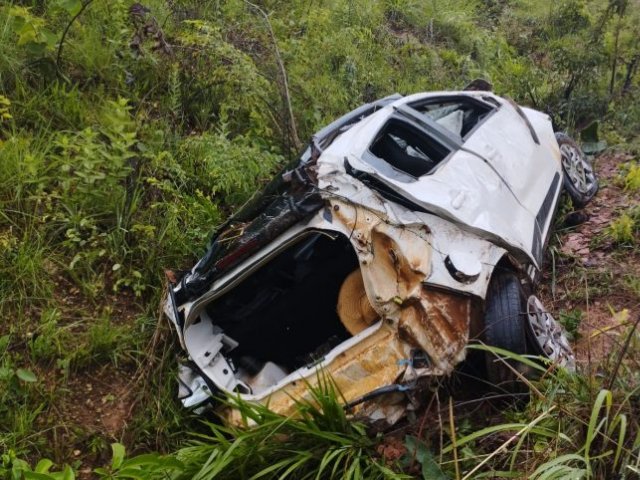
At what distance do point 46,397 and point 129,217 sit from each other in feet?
4.91

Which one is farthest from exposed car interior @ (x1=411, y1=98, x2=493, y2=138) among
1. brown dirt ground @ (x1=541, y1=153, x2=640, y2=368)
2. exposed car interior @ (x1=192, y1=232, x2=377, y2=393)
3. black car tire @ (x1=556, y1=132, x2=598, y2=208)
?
exposed car interior @ (x1=192, y1=232, x2=377, y2=393)

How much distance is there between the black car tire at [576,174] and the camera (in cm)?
556

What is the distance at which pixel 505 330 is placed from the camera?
3.28 m

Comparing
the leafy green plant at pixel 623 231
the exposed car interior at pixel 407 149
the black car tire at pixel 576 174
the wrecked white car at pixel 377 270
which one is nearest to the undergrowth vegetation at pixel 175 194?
the leafy green plant at pixel 623 231

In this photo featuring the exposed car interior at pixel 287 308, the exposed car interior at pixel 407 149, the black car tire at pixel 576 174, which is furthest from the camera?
the black car tire at pixel 576 174

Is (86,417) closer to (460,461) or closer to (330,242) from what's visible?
(330,242)

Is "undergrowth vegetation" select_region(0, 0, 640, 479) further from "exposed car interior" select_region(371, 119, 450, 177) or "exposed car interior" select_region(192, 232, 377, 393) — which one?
"exposed car interior" select_region(371, 119, 450, 177)

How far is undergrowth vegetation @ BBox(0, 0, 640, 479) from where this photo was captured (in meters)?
2.96

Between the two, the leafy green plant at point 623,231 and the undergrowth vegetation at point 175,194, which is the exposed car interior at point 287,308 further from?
the leafy green plant at point 623,231

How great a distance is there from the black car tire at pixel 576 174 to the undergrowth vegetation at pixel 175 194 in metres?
0.43

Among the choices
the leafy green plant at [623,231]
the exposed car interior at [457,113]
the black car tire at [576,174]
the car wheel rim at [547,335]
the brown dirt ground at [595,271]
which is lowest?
the brown dirt ground at [595,271]

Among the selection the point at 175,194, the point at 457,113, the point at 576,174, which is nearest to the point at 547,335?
the point at 457,113

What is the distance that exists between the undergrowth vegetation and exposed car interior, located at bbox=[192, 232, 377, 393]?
20.7 inches

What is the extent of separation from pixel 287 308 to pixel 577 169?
3.21 m
